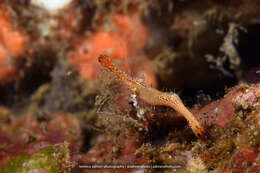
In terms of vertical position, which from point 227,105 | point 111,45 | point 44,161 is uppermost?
point 111,45

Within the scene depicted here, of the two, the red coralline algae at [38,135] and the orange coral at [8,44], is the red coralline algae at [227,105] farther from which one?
the orange coral at [8,44]

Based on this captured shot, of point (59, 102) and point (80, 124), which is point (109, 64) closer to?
point (80, 124)

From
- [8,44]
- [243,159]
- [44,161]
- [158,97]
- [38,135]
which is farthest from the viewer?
[8,44]

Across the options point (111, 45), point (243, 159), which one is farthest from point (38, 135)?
point (243, 159)

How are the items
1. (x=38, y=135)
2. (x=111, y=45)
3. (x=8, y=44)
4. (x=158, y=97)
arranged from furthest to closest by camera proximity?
(x=111, y=45)
(x=8, y=44)
(x=38, y=135)
(x=158, y=97)

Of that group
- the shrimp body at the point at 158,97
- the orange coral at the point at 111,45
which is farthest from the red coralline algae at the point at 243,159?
the orange coral at the point at 111,45

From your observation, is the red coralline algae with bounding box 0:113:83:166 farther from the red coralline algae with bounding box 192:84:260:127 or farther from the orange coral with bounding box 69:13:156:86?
the red coralline algae with bounding box 192:84:260:127

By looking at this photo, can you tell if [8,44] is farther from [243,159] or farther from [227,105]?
[243,159]

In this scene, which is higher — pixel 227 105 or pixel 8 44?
pixel 8 44
